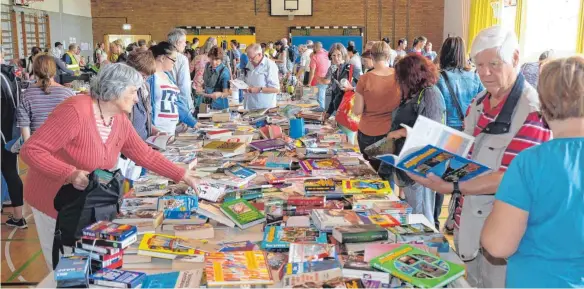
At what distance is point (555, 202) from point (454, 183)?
745 millimetres

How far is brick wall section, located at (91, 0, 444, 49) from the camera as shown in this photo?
19922 millimetres

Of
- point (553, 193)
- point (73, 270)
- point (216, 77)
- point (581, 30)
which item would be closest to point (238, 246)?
point (73, 270)

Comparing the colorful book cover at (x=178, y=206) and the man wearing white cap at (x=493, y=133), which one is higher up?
the man wearing white cap at (x=493, y=133)

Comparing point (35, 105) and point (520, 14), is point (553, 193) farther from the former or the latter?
point (520, 14)

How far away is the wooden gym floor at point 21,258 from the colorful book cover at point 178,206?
1.72m

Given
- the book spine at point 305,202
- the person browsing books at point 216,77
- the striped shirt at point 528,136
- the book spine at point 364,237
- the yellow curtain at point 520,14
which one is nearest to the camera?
the striped shirt at point 528,136

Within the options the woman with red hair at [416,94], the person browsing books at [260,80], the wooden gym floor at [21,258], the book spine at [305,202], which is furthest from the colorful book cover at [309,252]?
the person browsing books at [260,80]

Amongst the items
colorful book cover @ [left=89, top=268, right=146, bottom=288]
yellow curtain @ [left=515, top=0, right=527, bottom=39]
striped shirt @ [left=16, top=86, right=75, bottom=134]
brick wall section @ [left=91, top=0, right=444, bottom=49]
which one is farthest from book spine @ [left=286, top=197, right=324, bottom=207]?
brick wall section @ [left=91, top=0, right=444, bottom=49]

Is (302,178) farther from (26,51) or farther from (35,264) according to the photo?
(26,51)

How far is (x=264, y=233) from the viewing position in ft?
7.52

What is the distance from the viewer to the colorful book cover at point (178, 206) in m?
2.49

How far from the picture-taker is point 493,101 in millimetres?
2205

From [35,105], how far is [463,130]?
355 centimetres

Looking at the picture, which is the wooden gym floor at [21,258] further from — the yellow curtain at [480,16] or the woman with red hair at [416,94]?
the yellow curtain at [480,16]
